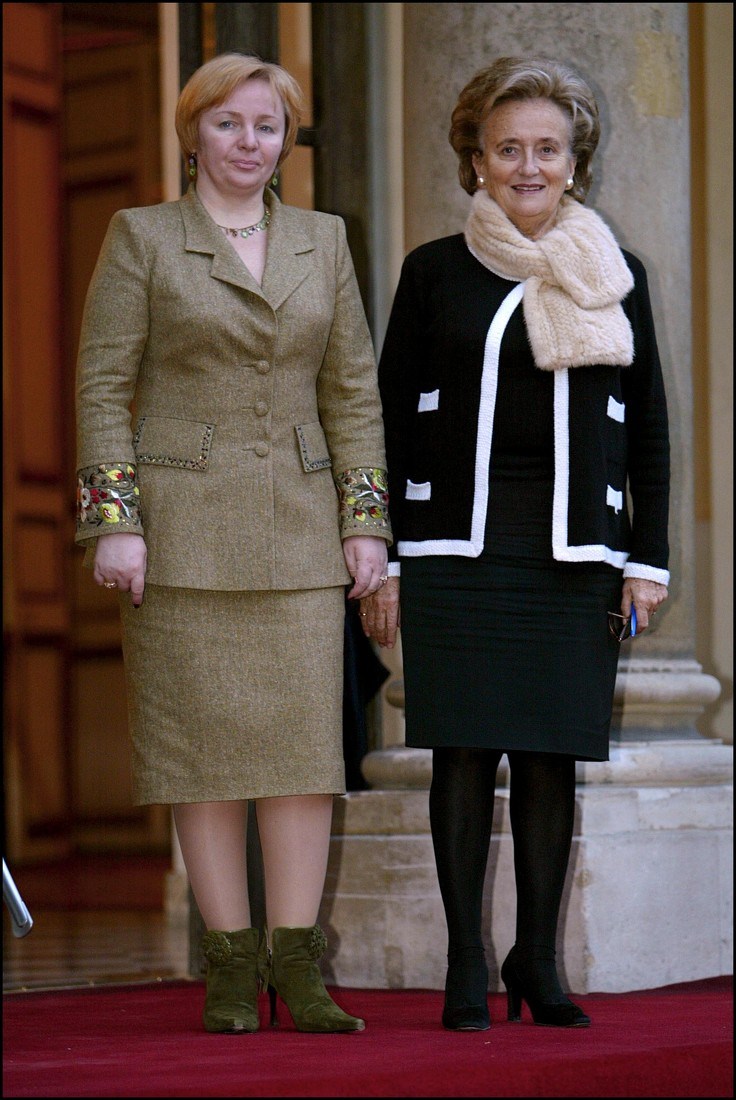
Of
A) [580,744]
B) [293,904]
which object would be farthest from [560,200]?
[293,904]

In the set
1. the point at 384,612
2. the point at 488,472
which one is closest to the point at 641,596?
the point at 488,472

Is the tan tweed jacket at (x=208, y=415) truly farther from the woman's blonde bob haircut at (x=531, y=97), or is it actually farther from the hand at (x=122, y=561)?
the woman's blonde bob haircut at (x=531, y=97)

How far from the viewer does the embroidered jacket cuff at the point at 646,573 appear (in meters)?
3.29

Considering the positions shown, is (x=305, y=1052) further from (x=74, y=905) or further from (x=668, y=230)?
(x=74, y=905)

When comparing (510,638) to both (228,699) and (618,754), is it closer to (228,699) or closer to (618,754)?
(228,699)

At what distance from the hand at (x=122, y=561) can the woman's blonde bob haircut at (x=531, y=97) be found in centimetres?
97

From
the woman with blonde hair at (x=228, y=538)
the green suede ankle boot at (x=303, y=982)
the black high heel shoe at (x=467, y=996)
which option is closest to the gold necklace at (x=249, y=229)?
the woman with blonde hair at (x=228, y=538)

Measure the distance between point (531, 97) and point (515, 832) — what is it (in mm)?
1320

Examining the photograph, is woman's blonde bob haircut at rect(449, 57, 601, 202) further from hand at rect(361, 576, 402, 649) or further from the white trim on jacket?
hand at rect(361, 576, 402, 649)

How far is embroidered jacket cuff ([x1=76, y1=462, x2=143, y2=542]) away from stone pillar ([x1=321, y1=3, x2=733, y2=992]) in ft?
4.55

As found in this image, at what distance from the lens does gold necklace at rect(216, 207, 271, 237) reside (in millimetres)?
3250

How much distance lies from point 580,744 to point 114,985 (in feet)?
6.02

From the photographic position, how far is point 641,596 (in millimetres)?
3281

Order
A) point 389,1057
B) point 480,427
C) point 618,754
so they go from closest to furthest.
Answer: point 389,1057
point 480,427
point 618,754
